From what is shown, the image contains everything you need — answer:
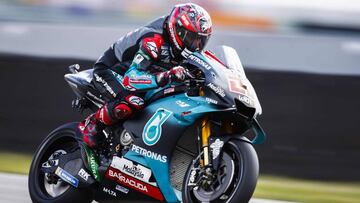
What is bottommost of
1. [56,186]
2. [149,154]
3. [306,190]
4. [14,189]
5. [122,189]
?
[306,190]

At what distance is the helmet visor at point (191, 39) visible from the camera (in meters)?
5.65

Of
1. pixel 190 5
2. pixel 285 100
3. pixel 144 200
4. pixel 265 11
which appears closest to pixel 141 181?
pixel 144 200

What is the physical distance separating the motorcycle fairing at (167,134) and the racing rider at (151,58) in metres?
0.13

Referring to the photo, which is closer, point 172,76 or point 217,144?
point 217,144

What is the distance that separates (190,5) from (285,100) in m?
2.54

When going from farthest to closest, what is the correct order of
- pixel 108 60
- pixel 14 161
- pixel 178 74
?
pixel 14 161
pixel 108 60
pixel 178 74

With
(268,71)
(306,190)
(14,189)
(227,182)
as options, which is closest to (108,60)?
(227,182)

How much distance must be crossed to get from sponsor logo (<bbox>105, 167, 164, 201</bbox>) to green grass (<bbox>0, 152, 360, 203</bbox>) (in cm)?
223

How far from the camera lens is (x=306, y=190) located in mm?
7941

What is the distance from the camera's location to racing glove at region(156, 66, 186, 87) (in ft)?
17.8

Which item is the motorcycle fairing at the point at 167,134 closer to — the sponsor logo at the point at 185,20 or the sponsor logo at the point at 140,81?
the sponsor logo at the point at 140,81

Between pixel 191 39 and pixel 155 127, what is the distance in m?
0.62

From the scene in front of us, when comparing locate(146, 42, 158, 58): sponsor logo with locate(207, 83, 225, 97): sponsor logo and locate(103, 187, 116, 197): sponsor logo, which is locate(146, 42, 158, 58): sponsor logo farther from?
locate(103, 187, 116, 197): sponsor logo

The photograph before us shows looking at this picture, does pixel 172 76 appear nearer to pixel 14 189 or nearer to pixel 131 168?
pixel 131 168
